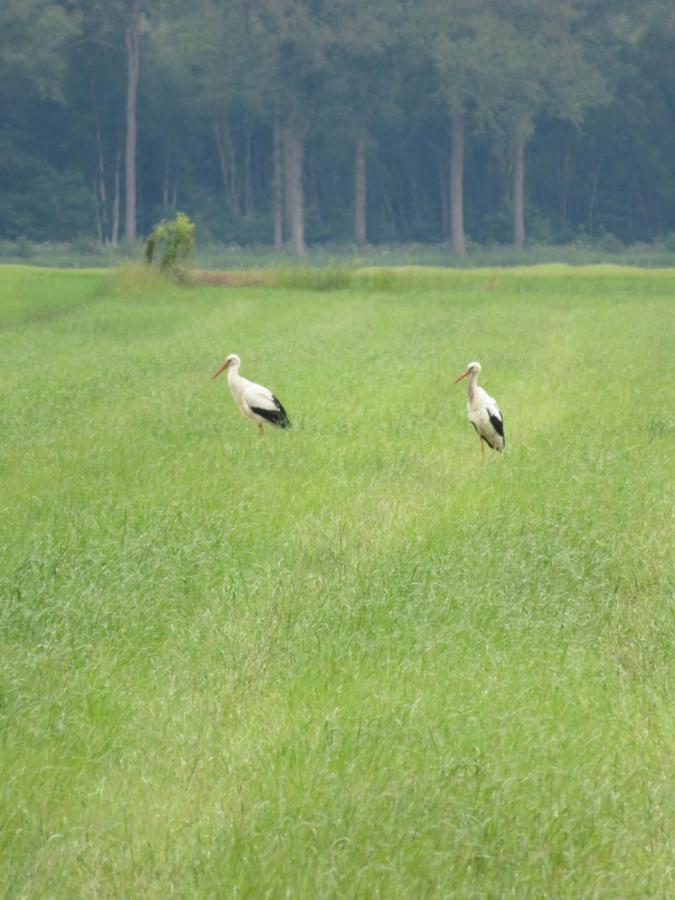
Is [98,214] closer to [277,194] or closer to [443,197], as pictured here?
[277,194]

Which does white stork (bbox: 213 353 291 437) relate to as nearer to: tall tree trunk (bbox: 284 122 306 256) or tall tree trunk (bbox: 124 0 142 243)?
tall tree trunk (bbox: 124 0 142 243)

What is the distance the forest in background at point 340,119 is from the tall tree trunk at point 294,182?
0.12m

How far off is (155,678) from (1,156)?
75.9 m

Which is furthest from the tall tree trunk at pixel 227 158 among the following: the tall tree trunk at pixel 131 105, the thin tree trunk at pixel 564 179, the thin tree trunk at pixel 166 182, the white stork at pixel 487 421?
the white stork at pixel 487 421

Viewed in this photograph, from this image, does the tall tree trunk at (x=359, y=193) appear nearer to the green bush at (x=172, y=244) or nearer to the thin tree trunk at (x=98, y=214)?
the thin tree trunk at (x=98, y=214)

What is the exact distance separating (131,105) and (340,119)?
1147cm

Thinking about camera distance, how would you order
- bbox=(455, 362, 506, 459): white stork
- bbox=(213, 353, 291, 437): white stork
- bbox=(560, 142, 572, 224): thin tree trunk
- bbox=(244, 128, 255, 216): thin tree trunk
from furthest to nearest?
bbox=(560, 142, 572, 224): thin tree trunk < bbox=(244, 128, 255, 216): thin tree trunk < bbox=(213, 353, 291, 437): white stork < bbox=(455, 362, 506, 459): white stork

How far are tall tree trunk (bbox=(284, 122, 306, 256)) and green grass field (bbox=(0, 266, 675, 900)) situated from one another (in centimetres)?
6209

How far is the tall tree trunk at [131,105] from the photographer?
2867 inches

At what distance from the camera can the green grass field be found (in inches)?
181

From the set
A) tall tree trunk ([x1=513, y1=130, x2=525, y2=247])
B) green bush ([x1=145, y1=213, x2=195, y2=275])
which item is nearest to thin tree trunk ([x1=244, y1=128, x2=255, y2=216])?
tall tree trunk ([x1=513, y1=130, x2=525, y2=247])

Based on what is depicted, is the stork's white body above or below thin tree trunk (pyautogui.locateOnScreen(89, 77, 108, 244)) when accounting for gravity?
above

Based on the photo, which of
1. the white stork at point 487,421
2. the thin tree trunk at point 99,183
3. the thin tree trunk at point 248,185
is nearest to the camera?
the white stork at point 487,421

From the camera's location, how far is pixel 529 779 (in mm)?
5074
